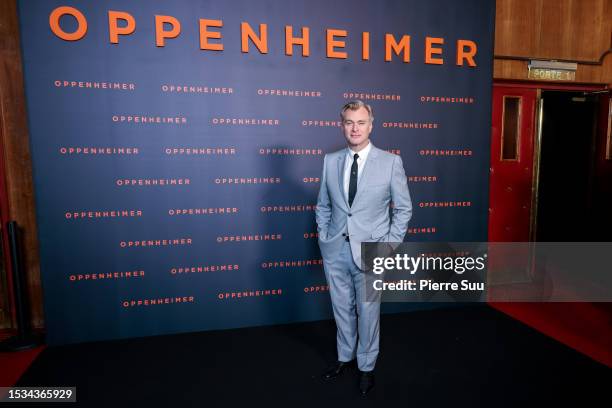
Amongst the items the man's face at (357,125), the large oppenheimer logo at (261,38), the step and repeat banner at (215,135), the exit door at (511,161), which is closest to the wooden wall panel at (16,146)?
the step and repeat banner at (215,135)

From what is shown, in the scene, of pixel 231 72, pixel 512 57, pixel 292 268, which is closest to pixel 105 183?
pixel 231 72

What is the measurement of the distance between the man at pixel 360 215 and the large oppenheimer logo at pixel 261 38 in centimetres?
106

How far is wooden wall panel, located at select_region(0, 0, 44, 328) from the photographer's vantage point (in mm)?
2723

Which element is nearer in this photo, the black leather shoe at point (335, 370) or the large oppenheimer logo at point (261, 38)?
the black leather shoe at point (335, 370)

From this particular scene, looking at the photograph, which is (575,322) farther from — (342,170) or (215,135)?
(215,135)

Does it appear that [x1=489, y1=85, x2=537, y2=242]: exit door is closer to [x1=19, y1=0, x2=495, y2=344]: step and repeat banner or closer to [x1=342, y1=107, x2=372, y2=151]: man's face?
[x1=19, y1=0, x2=495, y2=344]: step and repeat banner

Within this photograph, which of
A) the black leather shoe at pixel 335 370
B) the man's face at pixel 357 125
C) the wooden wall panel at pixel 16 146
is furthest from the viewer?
the wooden wall panel at pixel 16 146

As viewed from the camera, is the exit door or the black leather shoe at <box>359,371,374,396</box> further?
the exit door

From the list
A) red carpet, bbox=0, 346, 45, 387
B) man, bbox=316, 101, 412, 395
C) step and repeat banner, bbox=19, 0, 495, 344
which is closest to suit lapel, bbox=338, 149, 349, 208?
man, bbox=316, 101, 412, 395

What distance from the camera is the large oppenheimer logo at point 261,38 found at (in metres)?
2.47

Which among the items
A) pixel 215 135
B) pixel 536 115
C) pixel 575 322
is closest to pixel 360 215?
pixel 215 135

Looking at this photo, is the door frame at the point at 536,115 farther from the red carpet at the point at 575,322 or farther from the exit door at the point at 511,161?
the red carpet at the point at 575,322

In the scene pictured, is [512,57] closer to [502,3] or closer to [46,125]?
[502,3]

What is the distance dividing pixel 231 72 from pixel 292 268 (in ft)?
5.02
